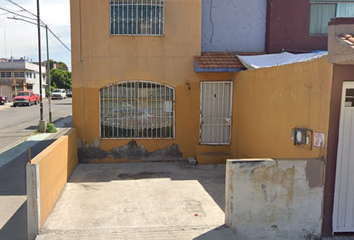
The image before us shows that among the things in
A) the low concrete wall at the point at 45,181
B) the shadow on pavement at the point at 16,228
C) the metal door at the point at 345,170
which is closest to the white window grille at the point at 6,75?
the low concrete wall at the point at 45,181

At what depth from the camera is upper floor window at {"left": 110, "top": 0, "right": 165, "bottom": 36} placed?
30.7 ft

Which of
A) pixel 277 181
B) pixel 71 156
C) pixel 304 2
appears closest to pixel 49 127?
pixel 71 156

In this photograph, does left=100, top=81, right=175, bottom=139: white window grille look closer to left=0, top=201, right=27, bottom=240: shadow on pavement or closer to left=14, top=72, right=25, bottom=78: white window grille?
left=0, top=201, right=27, bottom=240: shadow on pavement

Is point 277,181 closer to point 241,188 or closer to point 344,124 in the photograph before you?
point 241,188

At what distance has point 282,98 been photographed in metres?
6.32

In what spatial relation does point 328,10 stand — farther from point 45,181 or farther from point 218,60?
point 45,181

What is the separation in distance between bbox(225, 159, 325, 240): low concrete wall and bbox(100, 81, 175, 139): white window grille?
5241 mm

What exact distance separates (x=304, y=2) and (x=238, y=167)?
759 cm

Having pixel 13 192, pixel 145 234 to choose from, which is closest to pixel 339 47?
pixel 145 234

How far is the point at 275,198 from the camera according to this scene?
478 cm

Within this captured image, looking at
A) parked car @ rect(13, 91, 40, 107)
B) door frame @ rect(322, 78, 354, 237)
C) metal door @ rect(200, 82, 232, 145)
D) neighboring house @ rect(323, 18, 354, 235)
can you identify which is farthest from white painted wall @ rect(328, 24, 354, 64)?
parked car @ rect(13, 91, 40, 107)

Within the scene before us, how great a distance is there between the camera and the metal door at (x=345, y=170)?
477cm

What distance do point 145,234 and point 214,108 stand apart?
18.6 ft

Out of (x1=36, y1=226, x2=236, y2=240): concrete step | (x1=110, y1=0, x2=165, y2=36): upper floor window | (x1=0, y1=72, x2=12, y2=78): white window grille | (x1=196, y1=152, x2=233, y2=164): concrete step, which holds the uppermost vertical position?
(x1=110, y1=0, x2=165, y2=36): upper floor window
